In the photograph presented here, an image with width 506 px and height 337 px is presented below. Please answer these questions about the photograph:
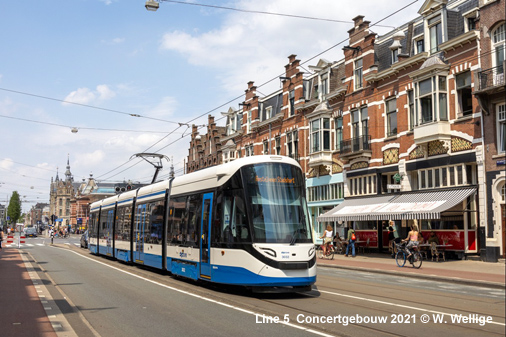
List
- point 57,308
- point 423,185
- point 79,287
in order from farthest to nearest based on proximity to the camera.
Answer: point 423,185
point 79,287
point 57,308

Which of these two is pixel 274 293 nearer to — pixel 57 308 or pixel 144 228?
pixel 57 308

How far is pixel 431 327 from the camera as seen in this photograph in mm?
8117

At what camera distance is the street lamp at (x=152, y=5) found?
17.9m

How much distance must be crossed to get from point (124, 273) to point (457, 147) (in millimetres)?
16617

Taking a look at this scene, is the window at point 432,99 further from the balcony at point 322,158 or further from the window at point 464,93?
the balcony at point 322,158

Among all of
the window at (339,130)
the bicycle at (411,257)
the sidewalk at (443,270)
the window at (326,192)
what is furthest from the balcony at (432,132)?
the window at (326,192)

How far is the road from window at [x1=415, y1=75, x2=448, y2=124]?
1271 centimetres

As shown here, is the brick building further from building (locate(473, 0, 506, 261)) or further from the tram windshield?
the tram windshield

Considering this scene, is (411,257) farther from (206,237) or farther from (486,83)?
(206,237)

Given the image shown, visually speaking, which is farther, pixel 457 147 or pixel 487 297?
pixel 457 147

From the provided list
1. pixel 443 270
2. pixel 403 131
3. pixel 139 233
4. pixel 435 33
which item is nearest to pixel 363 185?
pixel 403 131

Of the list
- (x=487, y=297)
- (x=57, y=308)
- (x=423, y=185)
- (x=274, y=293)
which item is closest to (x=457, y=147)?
(x=423, y=185)

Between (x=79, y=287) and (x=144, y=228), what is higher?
(x=144, y=228)

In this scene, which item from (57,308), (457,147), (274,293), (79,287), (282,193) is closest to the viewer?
(57,308)
